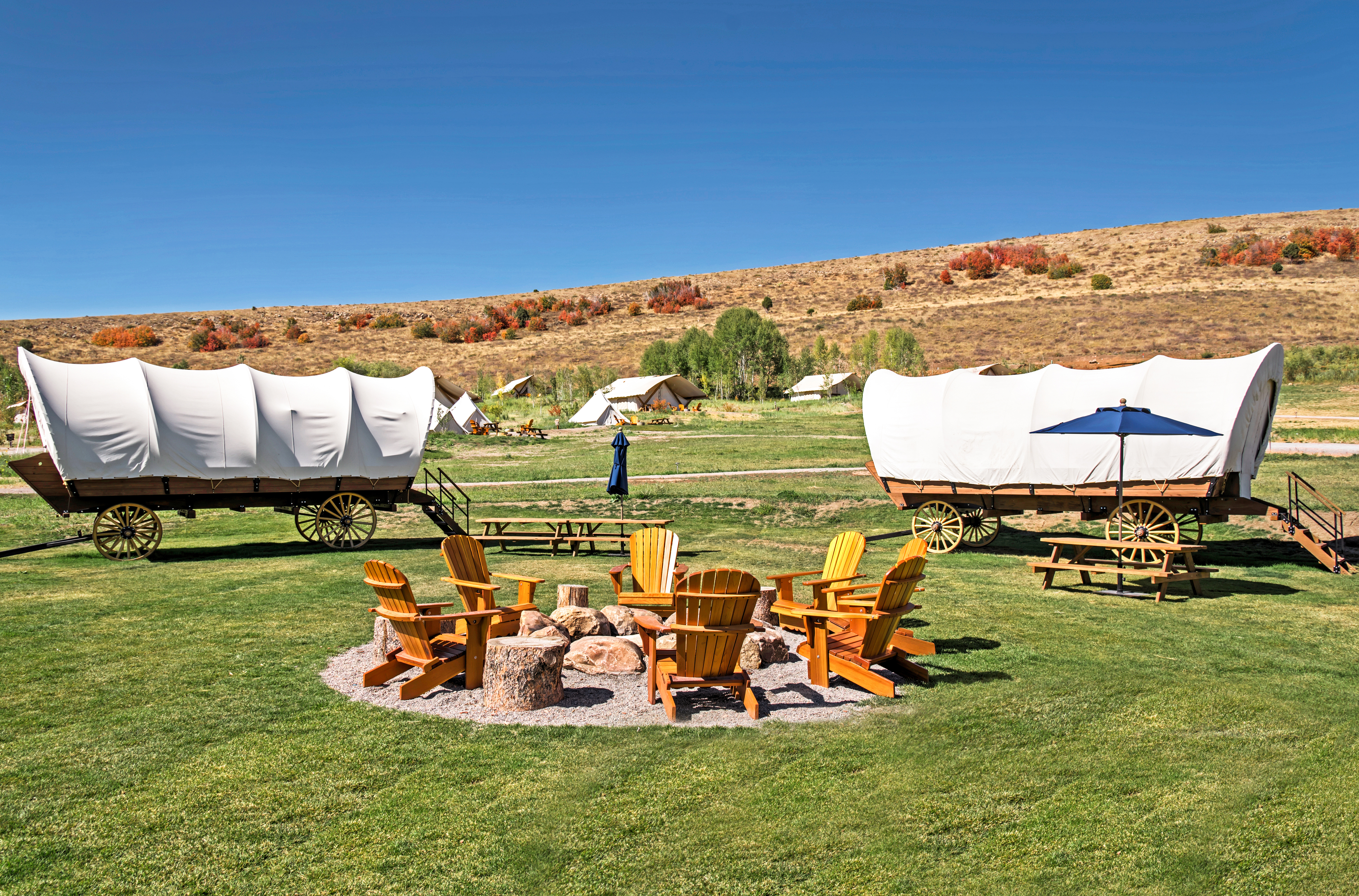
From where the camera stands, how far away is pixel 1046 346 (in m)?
64.3

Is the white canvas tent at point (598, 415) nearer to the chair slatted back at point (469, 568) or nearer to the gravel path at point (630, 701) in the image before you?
the chair slatted back at point (469, 568)

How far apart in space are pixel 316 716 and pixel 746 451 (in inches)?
1027

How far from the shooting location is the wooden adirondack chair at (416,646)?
689cm

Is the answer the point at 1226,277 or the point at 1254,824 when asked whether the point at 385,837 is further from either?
the point at 1226,277

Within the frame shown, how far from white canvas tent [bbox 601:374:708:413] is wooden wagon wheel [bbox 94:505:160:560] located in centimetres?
3809

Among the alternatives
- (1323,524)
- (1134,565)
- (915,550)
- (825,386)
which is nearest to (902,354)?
(825,386)

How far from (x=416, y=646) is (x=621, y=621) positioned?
2.21 metres

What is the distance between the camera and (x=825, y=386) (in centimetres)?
5934

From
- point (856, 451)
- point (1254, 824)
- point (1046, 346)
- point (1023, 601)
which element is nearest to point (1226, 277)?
point (1046, 346)

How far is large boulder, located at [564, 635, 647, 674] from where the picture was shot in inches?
300

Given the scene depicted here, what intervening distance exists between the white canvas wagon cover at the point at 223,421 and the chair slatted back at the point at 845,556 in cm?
974

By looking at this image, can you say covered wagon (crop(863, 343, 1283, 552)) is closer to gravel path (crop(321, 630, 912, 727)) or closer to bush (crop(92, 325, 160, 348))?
gravel path (crop(321, 630, 912, 727))

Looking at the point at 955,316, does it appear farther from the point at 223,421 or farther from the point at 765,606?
the point at 765,606

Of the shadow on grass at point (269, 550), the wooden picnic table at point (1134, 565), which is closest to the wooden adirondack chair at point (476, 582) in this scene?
the wooden picnic table at point (1134, 565)
